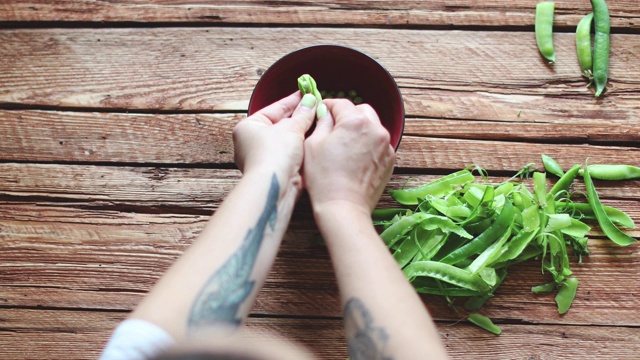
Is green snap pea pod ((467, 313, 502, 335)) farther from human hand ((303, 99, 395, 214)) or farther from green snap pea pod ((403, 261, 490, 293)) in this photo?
human hand ((303, 99, 395, 214))

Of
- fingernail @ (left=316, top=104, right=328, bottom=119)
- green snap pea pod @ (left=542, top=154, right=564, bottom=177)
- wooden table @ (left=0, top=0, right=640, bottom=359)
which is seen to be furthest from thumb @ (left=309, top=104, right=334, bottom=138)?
green snap pea pod @ (left=542, top=154, right=564, bottom=177)

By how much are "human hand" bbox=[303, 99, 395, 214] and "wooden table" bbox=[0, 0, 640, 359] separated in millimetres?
203

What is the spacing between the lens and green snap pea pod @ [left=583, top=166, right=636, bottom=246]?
127cm

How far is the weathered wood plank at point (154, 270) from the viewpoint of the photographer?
1271 millimetres

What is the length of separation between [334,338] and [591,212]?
0.68 meters

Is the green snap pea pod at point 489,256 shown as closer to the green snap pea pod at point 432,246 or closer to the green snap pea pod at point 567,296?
the green snap pea pod at point 432,246

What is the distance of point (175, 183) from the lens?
134 cm

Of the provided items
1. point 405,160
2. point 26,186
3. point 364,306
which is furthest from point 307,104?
point 26,186

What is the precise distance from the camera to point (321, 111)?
1193mm

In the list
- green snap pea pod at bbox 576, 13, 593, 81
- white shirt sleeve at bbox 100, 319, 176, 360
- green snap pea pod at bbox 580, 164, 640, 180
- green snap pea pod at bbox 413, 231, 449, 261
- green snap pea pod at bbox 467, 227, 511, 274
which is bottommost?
white shirt sleeve at bbox 100, 319, 176, 360

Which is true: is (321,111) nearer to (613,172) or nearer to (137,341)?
(137,341)

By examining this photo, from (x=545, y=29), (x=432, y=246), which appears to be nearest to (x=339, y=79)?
(x=432, y=246)

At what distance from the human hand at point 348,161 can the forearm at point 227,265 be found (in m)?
0.07

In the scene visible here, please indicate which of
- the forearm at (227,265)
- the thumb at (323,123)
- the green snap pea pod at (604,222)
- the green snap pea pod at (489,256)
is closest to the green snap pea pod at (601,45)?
the green snap pea pod at (604,222)
